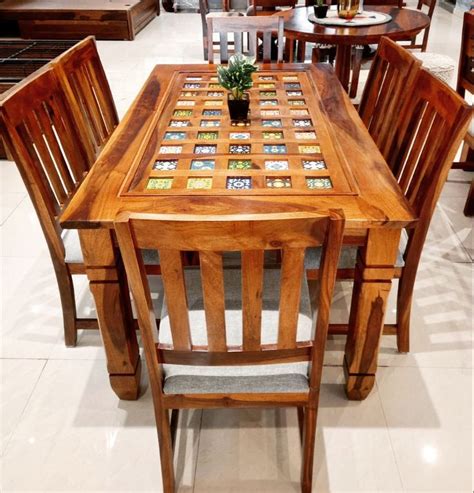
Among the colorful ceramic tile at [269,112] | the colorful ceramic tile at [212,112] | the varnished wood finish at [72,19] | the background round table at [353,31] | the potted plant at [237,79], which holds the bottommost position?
the varnished wood finish at [72,19]

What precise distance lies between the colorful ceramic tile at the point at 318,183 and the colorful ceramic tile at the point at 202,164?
0.30 metres

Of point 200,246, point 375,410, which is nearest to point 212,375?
point 200,246

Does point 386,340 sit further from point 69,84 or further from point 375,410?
point 69,84

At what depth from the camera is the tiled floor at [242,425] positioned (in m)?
1.42

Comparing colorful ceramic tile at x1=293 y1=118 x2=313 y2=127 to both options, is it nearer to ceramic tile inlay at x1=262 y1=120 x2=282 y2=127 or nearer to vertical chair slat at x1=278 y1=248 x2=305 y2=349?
ceramic tile inlay at x1=262 y1=120 x2=282 y2=127

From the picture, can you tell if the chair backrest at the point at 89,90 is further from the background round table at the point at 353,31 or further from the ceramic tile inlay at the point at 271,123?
the background round table at the point at 353,31

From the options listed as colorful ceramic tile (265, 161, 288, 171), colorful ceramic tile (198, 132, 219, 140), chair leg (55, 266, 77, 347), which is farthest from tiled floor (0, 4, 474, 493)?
colorful ceramic tile (198, 132, 219, 140)

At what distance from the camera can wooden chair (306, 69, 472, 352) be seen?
137 centimetres

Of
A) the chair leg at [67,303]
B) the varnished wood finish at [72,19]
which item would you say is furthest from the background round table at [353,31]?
the varnished wood finish at [72,19]

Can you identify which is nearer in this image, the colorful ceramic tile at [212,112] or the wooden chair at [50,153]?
the wooden chair at [50,153]

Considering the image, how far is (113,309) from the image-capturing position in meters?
1.41

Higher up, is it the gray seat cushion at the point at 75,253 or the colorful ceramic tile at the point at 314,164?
the colorful ceramic tile at the point at 314,164

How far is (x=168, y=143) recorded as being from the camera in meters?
1.59

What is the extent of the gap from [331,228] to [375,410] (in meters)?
1.01
